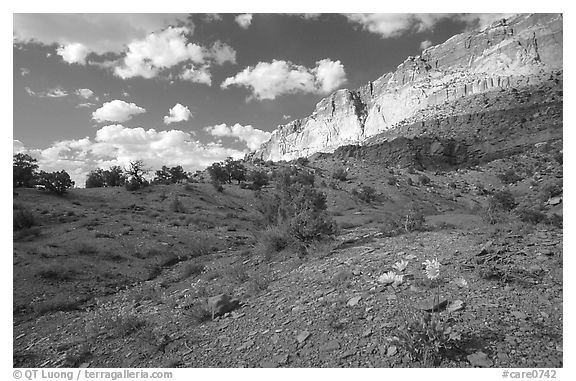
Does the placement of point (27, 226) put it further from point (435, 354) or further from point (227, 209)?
point (435, 354)

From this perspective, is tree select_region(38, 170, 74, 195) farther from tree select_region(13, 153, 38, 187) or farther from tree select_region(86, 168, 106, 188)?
tree select_region(86, 168, 106, 188)

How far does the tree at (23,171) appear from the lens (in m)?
24.7

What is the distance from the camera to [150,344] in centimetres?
520

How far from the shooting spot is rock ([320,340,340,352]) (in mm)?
3939

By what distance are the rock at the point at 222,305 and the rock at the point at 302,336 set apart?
85.5 inches

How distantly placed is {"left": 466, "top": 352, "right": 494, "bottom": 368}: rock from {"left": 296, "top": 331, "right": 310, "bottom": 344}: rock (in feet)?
6.76

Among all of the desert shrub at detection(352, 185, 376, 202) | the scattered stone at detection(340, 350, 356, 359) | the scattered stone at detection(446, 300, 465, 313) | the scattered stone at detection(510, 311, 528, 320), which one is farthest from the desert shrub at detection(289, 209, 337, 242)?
the desert shrub at detection(352, 185, 376, 202)

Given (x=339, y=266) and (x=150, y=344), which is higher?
(x=339, y=266)

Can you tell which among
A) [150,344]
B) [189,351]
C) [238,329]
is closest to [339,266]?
[238,329]

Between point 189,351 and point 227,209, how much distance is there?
21.9 meters

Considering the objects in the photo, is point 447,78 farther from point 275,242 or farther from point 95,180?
point 275,242

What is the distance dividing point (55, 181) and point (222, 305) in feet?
82.9

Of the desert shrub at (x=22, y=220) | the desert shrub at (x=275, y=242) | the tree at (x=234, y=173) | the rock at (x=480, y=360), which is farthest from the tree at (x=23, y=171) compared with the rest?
the rock at (x=480, y=360)

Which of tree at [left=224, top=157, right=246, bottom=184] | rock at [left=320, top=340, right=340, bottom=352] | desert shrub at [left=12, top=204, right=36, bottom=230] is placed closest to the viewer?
rock at [left=320, top=340, right=340, bottom=352]
